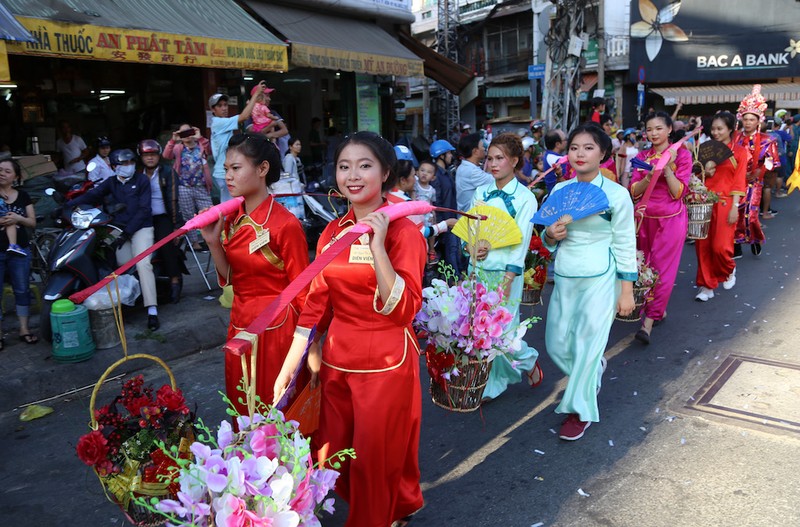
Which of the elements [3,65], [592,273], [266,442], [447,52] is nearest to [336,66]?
[3,65]

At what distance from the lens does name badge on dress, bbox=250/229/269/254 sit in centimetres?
323

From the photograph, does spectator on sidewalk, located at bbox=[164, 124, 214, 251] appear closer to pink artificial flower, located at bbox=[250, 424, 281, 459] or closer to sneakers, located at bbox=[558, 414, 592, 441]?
sneakers, located at bbox=[558, 414, 592, 441]

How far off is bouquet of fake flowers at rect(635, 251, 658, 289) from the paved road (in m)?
0.61

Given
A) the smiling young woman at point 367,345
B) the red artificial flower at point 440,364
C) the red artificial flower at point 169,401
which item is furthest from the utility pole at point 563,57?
the red artificial flower at point 169,401

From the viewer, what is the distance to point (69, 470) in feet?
12.7

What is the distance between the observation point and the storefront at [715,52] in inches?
1097

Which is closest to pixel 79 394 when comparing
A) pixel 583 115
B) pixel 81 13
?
pixel 81 13

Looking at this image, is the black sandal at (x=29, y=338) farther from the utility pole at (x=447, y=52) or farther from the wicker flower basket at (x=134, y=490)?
the utility pole at (x=447, y=52)

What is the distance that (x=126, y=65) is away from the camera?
38.2 feet

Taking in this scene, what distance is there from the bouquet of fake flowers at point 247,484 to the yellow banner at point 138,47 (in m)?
6.86

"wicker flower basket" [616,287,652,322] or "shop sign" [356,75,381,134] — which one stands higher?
"shop sign" [356,75,381,134]

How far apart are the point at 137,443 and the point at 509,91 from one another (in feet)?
111

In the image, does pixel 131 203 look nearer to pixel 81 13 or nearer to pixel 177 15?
pixel 81 13

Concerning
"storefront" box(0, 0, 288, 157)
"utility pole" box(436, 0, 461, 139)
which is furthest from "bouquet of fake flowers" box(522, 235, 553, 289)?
"utility pole" box(436, 0, 461, 139)
